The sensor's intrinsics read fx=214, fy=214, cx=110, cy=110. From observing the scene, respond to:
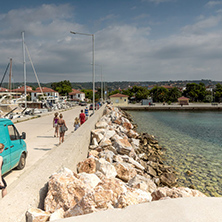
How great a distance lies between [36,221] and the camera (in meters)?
3.23

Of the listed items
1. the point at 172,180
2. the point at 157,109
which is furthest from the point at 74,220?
the point at 157,109

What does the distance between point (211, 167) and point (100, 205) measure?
10156mm

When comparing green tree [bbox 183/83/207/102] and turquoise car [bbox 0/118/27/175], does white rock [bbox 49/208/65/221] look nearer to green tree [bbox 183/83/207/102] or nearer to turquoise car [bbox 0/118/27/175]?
turquoise car [bbox 0/118/27/175]

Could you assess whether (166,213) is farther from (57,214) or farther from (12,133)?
(12,133)

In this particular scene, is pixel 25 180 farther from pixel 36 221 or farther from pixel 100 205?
pixel 100 205

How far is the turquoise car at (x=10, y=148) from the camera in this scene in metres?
6.04

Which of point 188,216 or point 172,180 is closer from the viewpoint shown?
point 188,216

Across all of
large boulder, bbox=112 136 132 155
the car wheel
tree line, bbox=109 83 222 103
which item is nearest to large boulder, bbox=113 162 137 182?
large boulder, bbox=112 136 132 155

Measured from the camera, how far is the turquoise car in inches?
238

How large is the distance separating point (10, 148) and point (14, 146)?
1.09ft

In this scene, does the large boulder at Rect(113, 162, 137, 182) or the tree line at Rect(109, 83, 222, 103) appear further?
the tree line at Rect(109, 83, 222, 103)

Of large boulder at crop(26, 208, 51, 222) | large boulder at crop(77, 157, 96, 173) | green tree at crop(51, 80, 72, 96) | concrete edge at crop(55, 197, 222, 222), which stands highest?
green tree at crop(51, 80, 72, 96)

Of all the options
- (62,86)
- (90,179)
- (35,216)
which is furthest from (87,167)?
(62,86)

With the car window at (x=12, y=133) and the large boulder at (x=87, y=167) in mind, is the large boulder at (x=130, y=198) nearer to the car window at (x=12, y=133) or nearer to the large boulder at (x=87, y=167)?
the large boulder at (x=87, y=167)
